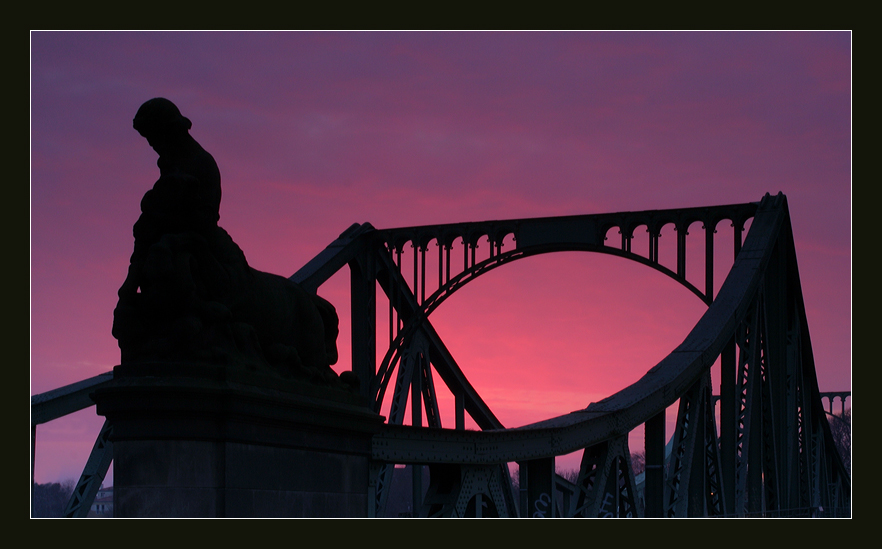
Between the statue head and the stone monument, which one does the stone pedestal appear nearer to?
the stone monument

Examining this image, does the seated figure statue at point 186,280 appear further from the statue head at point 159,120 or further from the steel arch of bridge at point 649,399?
the steel arch of bridge at point 649,399

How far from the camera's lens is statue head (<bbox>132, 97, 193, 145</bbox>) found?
10.4m

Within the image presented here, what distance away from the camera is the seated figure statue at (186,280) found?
1009 cm

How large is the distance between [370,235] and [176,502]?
25.2 m

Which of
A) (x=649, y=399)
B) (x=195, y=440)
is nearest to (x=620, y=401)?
(x=649, y=399)

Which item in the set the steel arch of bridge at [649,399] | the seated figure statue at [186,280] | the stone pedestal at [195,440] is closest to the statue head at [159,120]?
the seated figure statue at [186,280]

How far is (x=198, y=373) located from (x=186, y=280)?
71 centimetres

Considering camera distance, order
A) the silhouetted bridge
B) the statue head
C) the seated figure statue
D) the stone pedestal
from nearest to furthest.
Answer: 1. the stone pedestal
2. the seated figure statue
3. the statue head
4. the silhouetted bridge

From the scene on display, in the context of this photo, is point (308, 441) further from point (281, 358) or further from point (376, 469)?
point (376, 469)

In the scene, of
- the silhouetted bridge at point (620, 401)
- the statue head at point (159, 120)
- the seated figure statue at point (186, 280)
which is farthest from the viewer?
the silhouetted bridge at point (620, 401)

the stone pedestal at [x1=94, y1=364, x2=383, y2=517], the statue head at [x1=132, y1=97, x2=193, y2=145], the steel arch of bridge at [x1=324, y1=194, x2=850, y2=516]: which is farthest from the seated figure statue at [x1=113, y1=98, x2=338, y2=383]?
the steel arch of bridge at [x1=324, y1=194, x2=850, y2=516]

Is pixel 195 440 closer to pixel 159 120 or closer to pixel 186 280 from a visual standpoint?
pixel 186 280

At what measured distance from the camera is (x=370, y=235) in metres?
35.0

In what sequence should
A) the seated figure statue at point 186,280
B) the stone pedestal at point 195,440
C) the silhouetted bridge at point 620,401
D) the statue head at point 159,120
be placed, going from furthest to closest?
the silhouetted bridge at point 620,401
the statue head at point 159,120
the seated figure statue at point 186,280
the stone pedestal at point 195,440
